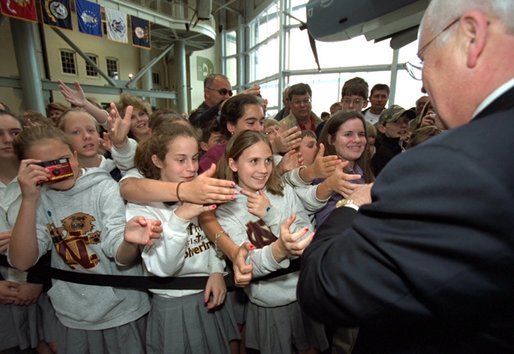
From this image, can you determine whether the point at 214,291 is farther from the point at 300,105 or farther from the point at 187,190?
the point at 300,105

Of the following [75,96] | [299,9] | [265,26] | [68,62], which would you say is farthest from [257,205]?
[265,26]

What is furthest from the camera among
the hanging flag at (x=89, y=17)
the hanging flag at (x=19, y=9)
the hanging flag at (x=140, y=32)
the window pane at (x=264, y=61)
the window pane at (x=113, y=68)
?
the window pane at (x=113, y=68)

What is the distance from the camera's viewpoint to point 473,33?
68 cm

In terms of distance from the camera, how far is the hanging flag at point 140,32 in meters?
9.47

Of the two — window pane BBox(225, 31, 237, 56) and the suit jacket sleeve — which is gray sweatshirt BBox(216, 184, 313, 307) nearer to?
the suit jacket sleeve

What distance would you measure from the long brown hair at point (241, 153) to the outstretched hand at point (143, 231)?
76cm

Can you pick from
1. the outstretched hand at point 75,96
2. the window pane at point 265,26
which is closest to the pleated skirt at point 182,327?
the outstretched hand at point 75,96

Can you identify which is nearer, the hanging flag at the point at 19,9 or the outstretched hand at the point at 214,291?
the outstretched hand at the point at 214,291

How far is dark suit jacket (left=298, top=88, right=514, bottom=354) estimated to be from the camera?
21.0 inches

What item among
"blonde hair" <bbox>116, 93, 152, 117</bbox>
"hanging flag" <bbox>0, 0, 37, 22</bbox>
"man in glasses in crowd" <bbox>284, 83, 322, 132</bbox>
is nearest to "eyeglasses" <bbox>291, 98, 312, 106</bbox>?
"man in glasses in crowd" <bbox>284, 83, 322, 132</bbox>

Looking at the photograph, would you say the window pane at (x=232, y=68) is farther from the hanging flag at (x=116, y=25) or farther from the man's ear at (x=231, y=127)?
the man's ear at (x=231, y=127)

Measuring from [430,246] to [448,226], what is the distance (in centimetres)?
5

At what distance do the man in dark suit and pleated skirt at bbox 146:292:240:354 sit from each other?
39.5 inches

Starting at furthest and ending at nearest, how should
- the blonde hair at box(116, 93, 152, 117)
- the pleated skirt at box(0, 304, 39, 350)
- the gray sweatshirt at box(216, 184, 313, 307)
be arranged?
the blonde hair at box(116, 93, 152, 117)
the pleated skirt at box(0, 304, 39, 350)
the gray sweatshirt at box(216, 184, 313, 307)
